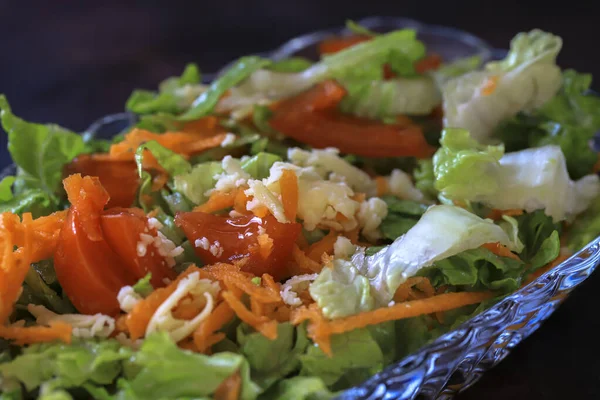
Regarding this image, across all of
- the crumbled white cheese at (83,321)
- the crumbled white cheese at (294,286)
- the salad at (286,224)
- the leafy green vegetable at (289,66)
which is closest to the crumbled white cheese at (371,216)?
the salad at (286,224)

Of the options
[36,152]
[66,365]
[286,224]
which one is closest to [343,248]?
[286,224]

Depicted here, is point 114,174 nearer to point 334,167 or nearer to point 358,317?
point 334,167

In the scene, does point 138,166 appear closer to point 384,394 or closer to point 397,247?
point 397,247

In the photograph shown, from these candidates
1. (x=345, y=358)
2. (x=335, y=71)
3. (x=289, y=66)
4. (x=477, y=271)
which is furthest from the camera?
(x=289, y=66)

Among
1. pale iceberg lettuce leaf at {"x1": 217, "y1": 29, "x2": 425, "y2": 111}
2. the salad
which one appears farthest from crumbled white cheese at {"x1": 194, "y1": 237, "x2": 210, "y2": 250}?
pale iceberg lettuce leaf at {"x1": 217, "y1": 29, "x2": 425, "y2": 111}

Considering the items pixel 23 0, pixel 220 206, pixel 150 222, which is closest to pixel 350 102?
→ pixel 220 206

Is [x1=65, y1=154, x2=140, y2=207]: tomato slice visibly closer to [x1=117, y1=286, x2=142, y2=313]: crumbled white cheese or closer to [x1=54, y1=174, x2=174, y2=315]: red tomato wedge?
[x1=54, y1=174, x2=174, y2=315]: red tomato wedge
